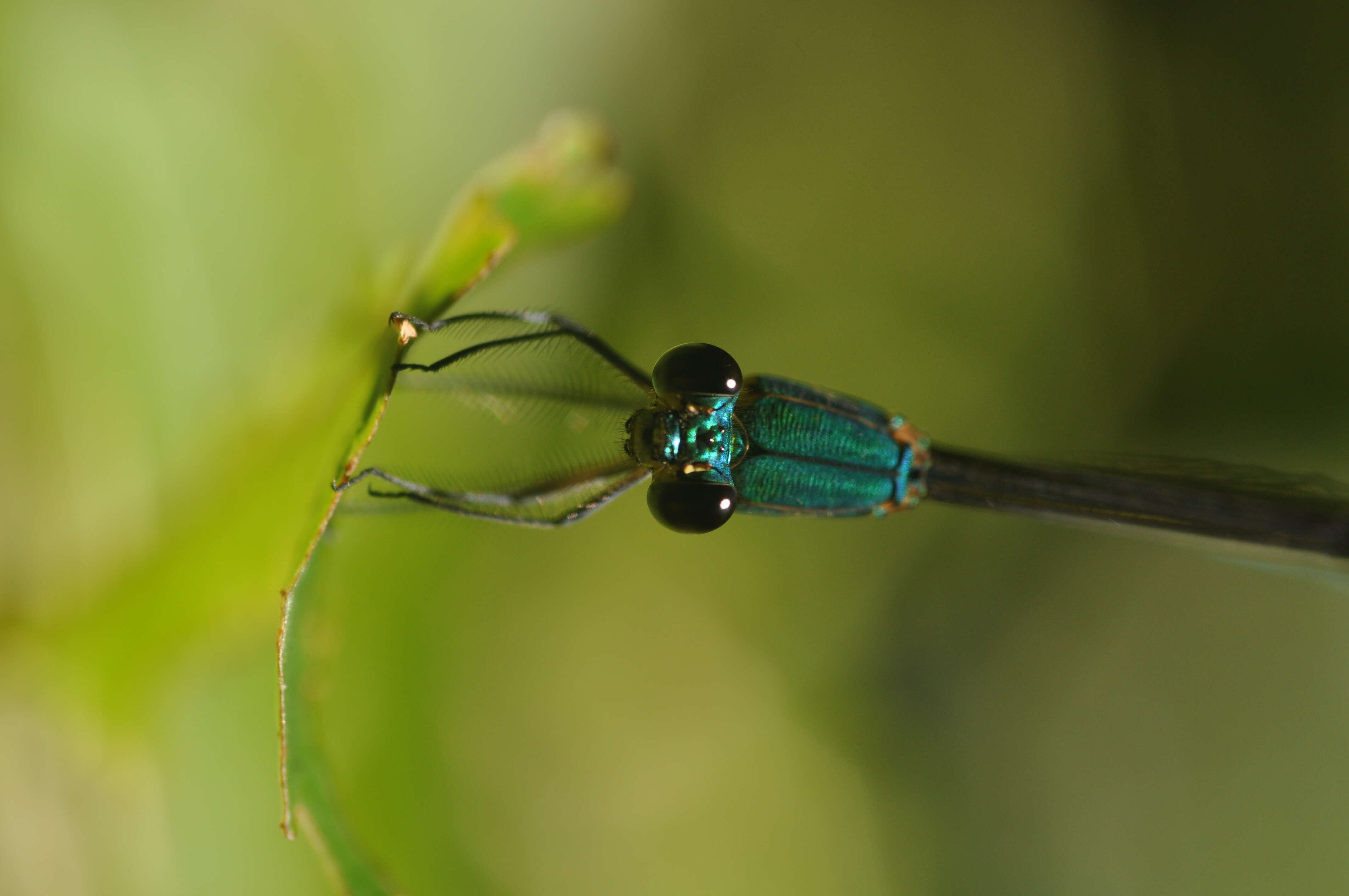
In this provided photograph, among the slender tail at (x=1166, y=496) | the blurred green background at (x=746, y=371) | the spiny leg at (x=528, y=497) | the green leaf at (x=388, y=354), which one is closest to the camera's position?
the green leaf at (x=388, y=354)

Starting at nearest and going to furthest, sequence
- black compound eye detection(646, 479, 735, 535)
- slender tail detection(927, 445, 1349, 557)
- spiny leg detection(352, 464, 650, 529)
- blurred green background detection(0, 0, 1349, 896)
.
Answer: blurred green background detection(0, 0, 1349, 896)
spiny leg detection(352, 464, 650, 529)
black compound eye detection(646, 479, 735, 535)
slender tail detection(927, 445, 1349, 557)

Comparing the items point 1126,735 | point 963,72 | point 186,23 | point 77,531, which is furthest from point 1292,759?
point 186,23

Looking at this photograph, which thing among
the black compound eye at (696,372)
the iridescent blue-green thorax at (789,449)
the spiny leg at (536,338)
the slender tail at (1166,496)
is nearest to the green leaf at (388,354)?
the spiny leg at (536,338)

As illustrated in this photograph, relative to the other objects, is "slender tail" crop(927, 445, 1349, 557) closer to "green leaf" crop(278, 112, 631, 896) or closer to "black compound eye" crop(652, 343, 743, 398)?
"black compound eye" crop(652, 343, 743, 398)

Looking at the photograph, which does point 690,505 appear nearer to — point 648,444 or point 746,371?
point 648,444

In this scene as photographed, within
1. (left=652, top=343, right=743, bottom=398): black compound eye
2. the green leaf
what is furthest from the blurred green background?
(left=652, top=343, right=743, bottom=398): black compound eye

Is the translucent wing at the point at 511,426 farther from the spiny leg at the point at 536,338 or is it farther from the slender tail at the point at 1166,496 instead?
the slender tail at the point at 1166,496

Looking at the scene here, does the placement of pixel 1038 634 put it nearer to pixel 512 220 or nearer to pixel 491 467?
pixel 491 467
